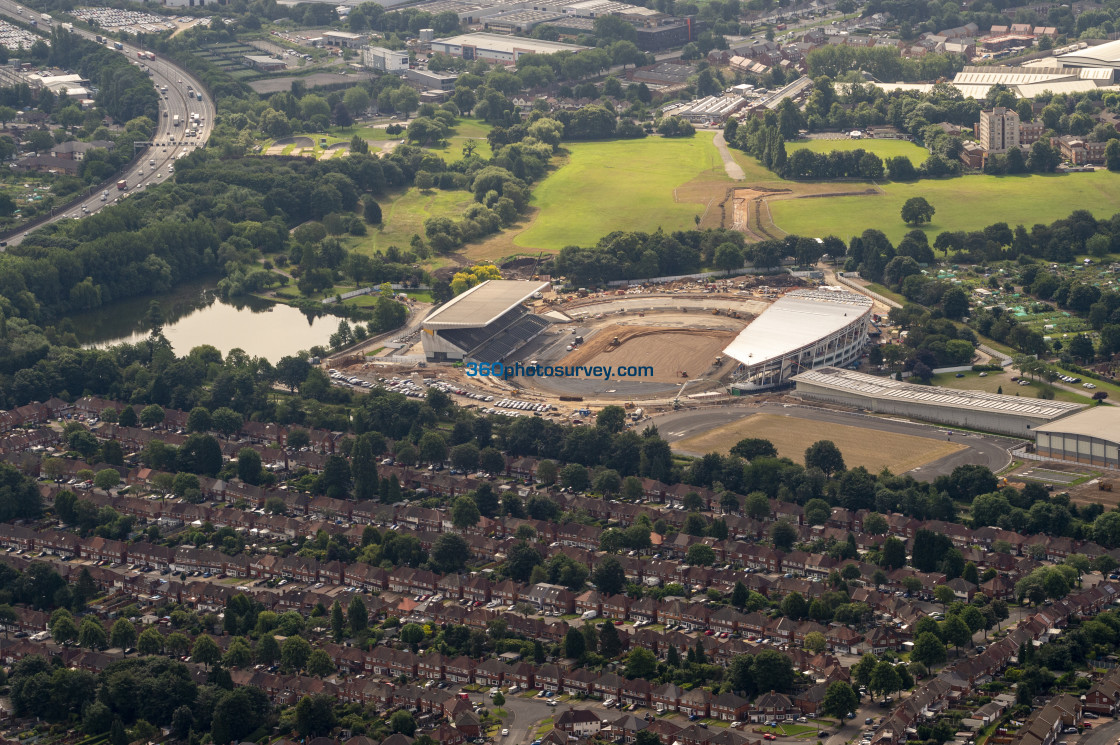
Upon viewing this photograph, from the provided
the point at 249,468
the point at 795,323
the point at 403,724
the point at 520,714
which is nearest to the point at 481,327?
the point at 795,323

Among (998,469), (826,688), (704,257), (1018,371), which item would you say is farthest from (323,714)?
(704,257)

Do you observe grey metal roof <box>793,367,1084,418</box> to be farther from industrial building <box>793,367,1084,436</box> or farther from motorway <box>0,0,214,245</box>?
motorway <box>0,0,214,245</box>

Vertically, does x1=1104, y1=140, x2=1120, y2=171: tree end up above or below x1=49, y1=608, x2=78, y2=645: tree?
above

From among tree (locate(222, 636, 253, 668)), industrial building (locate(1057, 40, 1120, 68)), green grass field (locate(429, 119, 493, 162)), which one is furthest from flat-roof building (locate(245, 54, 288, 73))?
tree (locate(222, 636, 253, 668))

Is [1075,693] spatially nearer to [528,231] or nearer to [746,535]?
[746,535]

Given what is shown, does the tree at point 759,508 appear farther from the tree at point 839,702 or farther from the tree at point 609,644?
the tree at point 839,702

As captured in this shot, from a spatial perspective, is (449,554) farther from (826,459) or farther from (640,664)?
(826,459)
